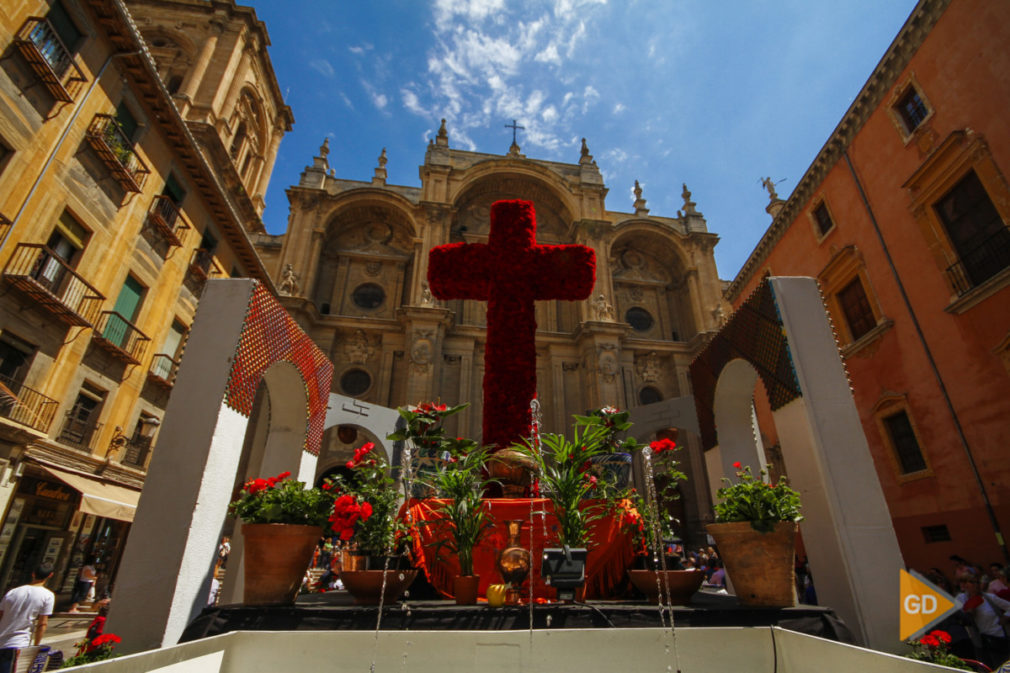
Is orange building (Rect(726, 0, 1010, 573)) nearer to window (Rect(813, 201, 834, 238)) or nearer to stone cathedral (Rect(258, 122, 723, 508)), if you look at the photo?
window (Rect(813, 201, 834, 238))

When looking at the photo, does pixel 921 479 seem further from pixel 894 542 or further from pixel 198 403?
pixel 198 403

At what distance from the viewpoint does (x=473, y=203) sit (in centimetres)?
2688

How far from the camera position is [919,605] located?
3.25 m

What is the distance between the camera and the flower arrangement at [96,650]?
10.5ft

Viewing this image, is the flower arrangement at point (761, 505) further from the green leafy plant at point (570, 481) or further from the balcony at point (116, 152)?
the balcony at point (116, 152)

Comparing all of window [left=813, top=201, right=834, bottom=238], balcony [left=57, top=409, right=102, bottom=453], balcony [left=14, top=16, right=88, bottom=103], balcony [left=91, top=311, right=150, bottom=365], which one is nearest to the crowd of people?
window [left=813, top=201, right=834, bottom=238]

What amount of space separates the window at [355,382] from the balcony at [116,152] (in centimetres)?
1027

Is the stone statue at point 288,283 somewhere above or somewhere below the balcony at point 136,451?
above

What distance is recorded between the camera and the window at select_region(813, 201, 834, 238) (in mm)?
15297

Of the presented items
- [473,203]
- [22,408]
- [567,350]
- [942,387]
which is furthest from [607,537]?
[473,203]

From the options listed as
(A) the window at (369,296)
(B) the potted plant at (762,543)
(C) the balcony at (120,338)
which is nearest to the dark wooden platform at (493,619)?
(B) the potted plant at (762,543)

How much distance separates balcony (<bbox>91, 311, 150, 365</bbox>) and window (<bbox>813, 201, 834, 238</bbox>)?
20.5m

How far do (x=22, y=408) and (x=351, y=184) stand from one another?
1848 centimetres

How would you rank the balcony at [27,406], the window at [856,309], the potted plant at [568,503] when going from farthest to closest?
the window at [856,309] → the balcony at [27,406] → the potted plant at [568,503]
